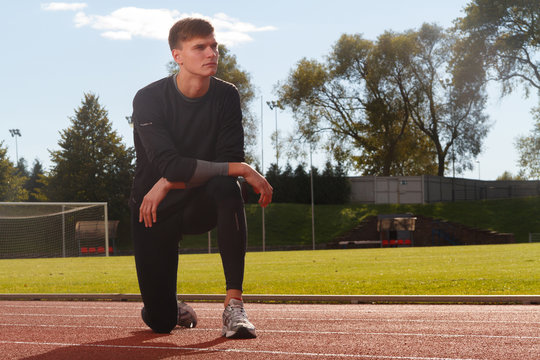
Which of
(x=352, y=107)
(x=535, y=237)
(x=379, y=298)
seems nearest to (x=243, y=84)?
(x=352, y=107)

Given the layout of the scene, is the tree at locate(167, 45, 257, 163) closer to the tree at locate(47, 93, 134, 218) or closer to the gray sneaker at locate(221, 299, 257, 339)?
the tree at locate(47, 93, 134, 218)

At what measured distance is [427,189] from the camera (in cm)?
5666

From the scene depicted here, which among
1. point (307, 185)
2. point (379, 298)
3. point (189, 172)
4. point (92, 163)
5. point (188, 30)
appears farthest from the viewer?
point (307, 185)

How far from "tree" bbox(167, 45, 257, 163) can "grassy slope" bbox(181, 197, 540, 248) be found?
7.36m

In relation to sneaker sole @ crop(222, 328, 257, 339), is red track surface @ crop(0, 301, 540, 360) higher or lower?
lower

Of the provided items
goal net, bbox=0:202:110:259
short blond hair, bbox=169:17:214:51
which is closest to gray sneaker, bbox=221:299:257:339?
short blond hair, bbox=169:17:214:51

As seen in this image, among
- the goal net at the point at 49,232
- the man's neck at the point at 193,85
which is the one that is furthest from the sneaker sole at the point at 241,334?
the goal net at the point at 49,232

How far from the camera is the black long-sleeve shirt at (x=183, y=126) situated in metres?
4.71

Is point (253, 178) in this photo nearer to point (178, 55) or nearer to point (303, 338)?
point (178, 55)

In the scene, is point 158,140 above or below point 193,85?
below

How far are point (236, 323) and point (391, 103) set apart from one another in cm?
5390

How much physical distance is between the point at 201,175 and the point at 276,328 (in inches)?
60.4

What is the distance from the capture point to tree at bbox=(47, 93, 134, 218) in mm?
52031

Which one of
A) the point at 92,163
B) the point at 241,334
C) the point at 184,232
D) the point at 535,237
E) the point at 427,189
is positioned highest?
the point at 92,163
